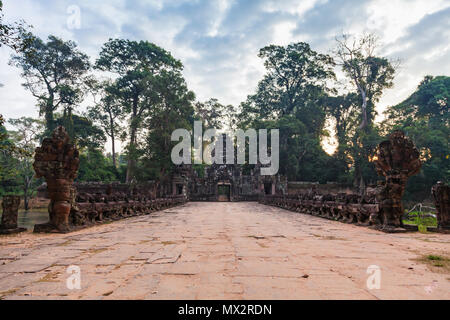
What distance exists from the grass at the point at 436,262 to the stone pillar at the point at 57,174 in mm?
7472

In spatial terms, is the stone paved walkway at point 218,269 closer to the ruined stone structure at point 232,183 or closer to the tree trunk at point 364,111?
the ruined stone structure at point 232,183

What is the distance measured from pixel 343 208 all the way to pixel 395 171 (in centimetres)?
269

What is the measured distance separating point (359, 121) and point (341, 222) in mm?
30723

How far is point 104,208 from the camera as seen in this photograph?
934 cm

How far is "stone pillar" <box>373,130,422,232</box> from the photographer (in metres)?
7.27

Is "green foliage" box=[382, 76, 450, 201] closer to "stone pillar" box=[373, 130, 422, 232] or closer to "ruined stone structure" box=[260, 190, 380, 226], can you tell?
"ruined stone structure" box=[260, 190, 380, 226]

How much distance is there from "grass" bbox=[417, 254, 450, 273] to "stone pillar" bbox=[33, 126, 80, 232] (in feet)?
24.5

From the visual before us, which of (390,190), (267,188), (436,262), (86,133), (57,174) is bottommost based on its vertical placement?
(267,188)

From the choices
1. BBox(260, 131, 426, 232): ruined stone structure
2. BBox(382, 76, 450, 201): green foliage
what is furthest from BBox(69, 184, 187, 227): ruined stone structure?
BBox(382, 76, 450, 201): green foliage

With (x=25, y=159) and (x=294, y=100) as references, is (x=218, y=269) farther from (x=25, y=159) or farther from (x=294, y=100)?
(x=294, y=100)

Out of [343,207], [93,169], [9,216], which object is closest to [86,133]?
[93,169]
